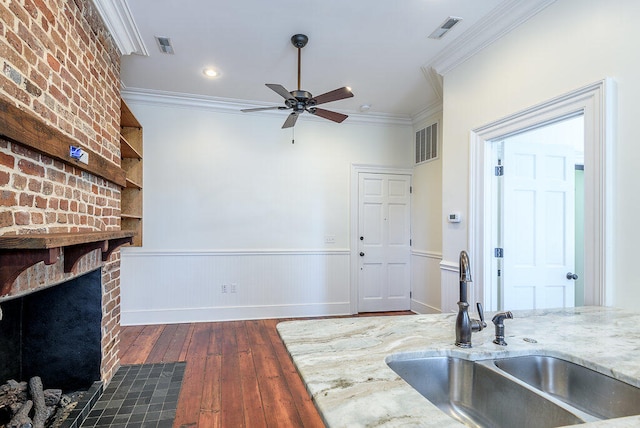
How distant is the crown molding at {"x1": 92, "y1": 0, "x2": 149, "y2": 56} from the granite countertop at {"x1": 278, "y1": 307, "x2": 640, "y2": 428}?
8.36 feet

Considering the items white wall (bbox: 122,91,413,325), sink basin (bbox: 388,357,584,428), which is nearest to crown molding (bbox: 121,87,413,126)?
white wall (bbox: 122,91,413,325)

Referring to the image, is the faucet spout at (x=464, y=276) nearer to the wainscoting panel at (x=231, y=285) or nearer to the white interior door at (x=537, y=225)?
the white interior door at (x=537, y=225)

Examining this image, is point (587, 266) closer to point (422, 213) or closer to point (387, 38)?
point (387, 38)

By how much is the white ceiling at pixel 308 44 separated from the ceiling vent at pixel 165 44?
0.04 m

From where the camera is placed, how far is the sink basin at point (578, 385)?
3.44ft

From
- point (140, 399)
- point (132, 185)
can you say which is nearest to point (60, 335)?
point (140, 399)

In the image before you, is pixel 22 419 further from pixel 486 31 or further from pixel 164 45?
pixel 486 31

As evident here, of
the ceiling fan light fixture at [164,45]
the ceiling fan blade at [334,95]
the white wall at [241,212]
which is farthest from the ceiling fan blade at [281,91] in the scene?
the white wall at [241,212]

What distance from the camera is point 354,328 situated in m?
1.43

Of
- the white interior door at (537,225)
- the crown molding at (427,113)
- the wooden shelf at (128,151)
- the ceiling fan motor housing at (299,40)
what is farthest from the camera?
the crown molding at (427,113)

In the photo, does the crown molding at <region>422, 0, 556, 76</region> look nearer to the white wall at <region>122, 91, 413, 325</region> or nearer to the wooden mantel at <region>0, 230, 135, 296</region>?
the white wall at <region>122, 91, 413, 325</region>

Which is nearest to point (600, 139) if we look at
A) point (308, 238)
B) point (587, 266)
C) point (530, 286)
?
point (587, 266)

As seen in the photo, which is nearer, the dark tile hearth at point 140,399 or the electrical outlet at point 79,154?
the electrical outlet at point 79,154

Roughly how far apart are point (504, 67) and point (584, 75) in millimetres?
679
